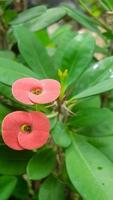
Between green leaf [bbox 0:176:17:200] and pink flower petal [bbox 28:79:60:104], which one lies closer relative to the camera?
pink flower petal [bbox 28:79:60:104]

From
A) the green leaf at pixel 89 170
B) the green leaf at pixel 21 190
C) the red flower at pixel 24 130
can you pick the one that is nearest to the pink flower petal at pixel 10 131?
the red flower at pixel 24 130

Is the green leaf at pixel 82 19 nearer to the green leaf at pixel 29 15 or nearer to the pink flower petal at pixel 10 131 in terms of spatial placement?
the green leaf at pixel 29 15

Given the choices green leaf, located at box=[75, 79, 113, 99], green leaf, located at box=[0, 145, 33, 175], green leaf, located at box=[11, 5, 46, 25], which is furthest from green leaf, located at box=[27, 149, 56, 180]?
green leaf, located at box=[11, 5, 46, 25]

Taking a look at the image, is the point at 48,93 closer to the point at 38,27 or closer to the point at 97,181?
the point at 97,181

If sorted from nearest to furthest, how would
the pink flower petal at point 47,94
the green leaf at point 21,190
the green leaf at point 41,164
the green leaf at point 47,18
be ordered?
1. the pink flower petal at point 47,94
2. the green leaf at point 41,164
3. the green leaf at point 21,190
4. the green leaf at point 47,18

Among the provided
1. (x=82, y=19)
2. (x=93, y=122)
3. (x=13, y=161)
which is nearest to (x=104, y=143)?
(x=93, y=122)

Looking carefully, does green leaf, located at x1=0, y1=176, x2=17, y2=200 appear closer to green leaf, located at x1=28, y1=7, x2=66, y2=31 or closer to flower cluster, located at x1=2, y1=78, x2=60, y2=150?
flower cluster, located at x1=2, y1=78, x2=60, y2=150

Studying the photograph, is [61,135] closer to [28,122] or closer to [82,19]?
[28,122]
